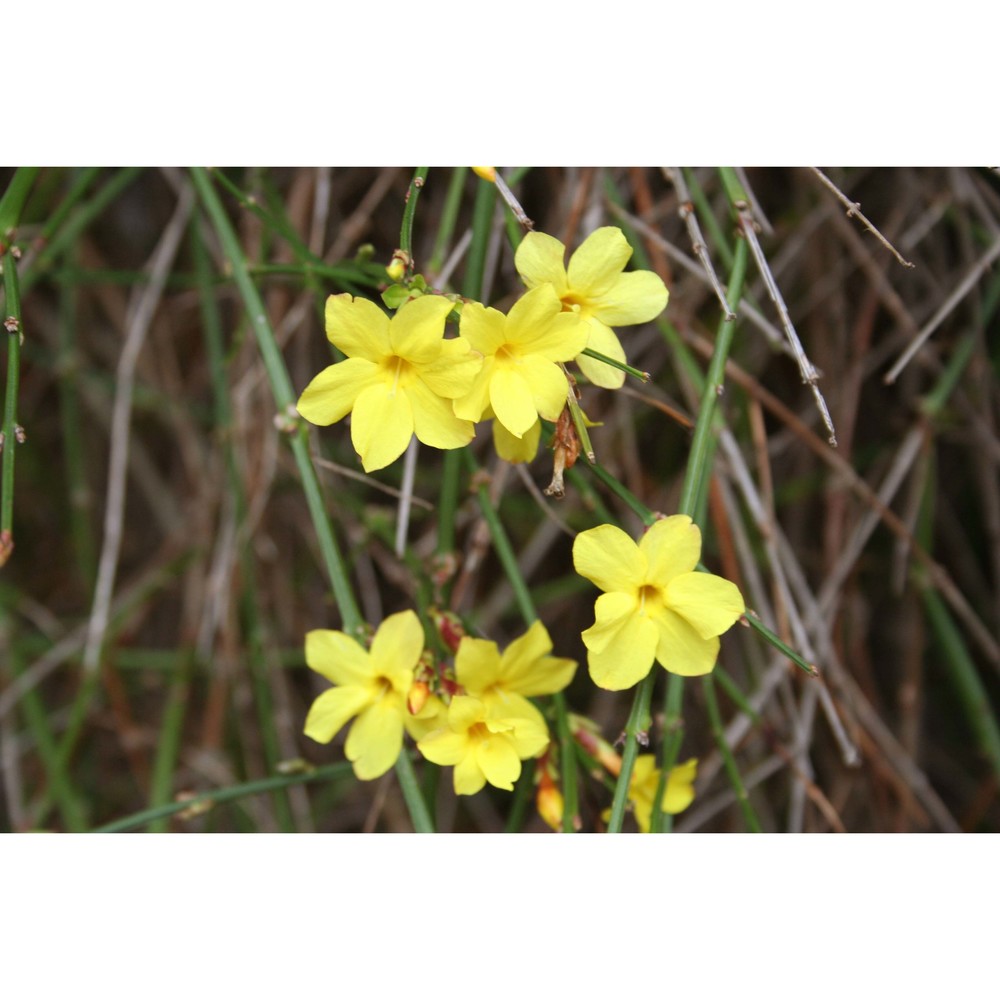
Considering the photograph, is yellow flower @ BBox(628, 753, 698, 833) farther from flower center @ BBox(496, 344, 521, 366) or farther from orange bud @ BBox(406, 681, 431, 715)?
flower center @ BBox(496, 344, 521, 366)

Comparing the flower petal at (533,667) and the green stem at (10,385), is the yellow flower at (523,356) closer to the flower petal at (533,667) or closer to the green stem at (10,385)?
the flower petal at (533,667)

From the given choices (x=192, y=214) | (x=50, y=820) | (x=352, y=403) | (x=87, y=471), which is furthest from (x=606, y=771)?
(x=87, y=471)

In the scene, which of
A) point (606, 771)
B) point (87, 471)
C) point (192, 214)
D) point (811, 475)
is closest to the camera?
point (606, 771)

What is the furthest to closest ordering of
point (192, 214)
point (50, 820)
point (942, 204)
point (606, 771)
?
1. point (50, 820)
2. point (192, 214)
3. point (942, 204)
4. point (606, 771)

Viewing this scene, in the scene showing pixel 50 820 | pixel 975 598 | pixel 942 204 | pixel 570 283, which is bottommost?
pixel 50 820

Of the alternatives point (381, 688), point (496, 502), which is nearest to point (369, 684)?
point (381, 688)

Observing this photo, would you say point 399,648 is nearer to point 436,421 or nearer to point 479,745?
point 479,745

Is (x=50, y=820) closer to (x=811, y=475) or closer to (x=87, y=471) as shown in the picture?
(x=87, y=471)
